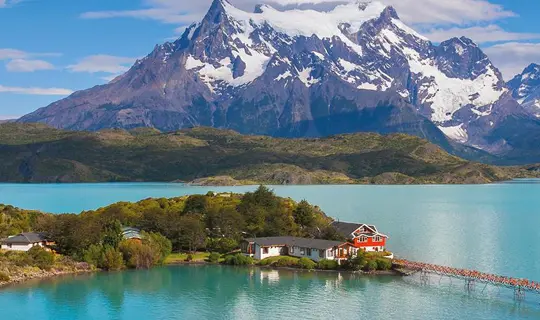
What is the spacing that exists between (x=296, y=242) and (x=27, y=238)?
103 ft

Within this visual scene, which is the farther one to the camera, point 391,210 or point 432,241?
point 391,210

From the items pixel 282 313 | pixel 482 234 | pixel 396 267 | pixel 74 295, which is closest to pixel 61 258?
pixel 74 295

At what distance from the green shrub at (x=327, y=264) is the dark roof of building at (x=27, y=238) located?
32896 millimetres

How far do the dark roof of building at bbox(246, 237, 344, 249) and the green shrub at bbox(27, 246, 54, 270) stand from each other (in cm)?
2273

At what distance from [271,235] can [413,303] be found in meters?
30.7

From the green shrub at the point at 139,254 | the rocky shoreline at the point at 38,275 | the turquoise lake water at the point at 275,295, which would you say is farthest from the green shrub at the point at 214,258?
the rocky shoreline at the point at 38,275

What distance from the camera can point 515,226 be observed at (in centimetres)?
12425

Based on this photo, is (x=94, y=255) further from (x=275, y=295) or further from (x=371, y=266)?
(x=371, y=266)

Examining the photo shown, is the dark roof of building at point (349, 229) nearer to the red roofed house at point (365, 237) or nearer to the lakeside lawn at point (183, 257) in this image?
the red roofed house at point (365, 237)

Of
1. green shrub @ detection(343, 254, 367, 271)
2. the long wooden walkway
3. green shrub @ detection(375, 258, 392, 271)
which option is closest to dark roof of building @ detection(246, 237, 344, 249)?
green shrub @ detection(343, 254, 367, 271)

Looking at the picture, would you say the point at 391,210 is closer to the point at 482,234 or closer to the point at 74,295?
the point at 482,234

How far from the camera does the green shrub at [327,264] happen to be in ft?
250

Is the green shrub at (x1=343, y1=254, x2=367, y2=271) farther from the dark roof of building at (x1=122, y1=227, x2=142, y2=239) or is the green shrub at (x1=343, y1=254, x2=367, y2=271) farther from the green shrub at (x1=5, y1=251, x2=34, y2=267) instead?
the green shrub at (x1=5, y1=251, x2=34, y2=267)

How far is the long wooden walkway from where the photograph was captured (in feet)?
210
